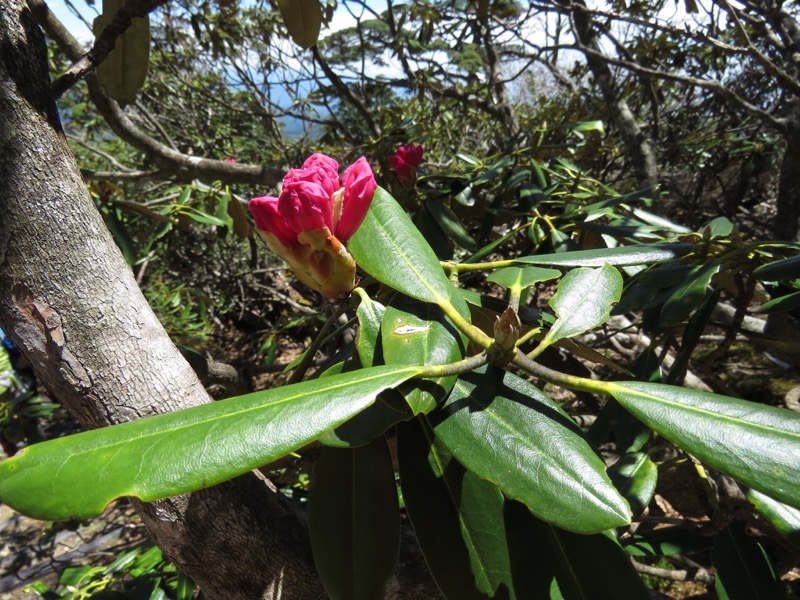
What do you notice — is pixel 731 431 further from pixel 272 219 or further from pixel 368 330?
pixel 272 219

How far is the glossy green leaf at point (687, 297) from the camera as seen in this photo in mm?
596

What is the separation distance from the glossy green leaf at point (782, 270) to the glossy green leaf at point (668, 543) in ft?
1.74

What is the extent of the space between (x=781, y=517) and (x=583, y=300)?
336mm

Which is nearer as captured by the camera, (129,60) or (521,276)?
(521,276)

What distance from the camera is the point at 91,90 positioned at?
46.7 inches

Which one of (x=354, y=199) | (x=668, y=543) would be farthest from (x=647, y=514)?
(x=354, y=199)

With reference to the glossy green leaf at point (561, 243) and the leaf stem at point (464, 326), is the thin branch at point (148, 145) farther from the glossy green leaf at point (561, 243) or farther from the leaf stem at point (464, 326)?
the leaf stem at point (464, 326)

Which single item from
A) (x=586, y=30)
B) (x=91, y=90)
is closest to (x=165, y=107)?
(x=91, y=90)

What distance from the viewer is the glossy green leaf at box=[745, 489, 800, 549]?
505mm

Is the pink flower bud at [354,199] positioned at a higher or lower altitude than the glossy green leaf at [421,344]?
higher

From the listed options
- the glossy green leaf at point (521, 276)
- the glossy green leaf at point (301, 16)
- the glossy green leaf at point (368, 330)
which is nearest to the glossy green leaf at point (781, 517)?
the glossy green leaf at point (521, 276)

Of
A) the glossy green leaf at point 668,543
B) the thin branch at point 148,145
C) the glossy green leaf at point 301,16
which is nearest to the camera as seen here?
the glossy green leaf at point 668,543

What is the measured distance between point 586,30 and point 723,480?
215 cm

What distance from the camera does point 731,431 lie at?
0.34 metres
